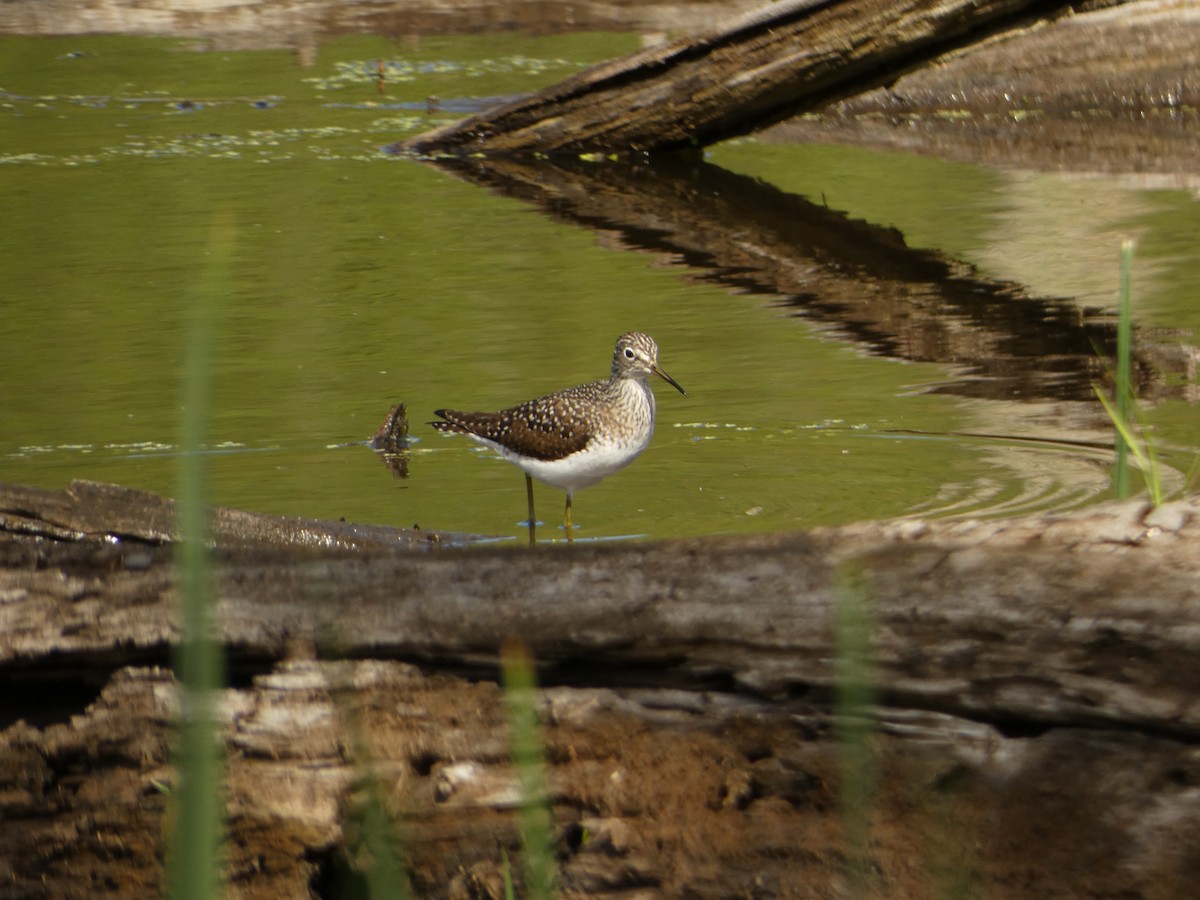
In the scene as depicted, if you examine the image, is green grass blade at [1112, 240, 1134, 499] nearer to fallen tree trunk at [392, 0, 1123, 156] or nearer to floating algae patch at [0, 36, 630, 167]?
fallen tree trunk at [392, 0, 1123, 156]

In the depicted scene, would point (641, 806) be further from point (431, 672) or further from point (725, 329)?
point (725, 329)

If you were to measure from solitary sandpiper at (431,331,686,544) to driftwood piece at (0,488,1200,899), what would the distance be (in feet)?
8.66

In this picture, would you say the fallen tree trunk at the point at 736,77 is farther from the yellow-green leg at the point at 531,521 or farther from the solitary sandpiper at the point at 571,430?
the yellow-green leg at the point at 531,521

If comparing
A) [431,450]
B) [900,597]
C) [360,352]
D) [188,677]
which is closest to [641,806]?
[900,597]

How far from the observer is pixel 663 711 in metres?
2.91

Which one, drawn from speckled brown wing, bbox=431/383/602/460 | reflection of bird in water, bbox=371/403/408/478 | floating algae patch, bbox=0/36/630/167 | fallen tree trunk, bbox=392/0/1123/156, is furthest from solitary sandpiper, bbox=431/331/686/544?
floating algae patch, bbox=0/36/630/167

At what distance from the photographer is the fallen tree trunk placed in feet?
32.7

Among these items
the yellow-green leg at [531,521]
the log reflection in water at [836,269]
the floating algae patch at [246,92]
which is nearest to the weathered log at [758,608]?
the yellow-green leg at [531,521]

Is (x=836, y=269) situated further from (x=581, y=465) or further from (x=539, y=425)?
(x=581, y=465)

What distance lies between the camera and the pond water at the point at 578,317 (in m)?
6.03

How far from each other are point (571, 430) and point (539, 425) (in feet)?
0.51

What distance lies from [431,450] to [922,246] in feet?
13.8

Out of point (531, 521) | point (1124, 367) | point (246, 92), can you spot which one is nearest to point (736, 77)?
point (246, 92)

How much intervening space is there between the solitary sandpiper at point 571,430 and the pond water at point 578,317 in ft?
0.55
